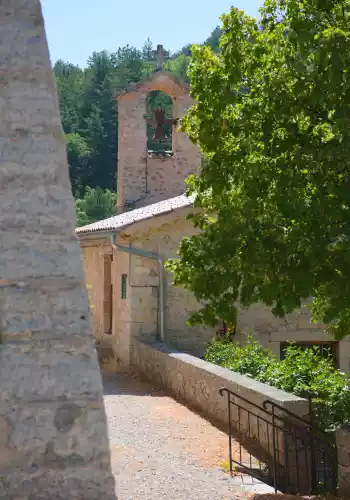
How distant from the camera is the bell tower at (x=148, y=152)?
1794 cm

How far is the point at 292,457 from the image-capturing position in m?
7.67

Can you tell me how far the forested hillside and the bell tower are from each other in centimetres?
2243

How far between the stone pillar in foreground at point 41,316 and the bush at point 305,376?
5059 mm

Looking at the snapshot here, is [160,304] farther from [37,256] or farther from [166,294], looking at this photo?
[37,256]

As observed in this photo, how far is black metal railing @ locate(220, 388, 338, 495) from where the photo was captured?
7.46 meters

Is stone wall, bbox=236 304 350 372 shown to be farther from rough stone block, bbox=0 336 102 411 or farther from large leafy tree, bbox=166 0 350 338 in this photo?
rough stone block, bbox=0 336 102 411

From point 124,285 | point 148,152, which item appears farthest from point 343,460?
point 148,152

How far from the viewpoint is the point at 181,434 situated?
9352mm

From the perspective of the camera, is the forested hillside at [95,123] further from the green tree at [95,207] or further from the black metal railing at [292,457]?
the black metal railing at [292,457]

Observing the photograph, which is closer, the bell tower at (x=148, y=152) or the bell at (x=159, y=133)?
the bell tower at (x=148, y=152)

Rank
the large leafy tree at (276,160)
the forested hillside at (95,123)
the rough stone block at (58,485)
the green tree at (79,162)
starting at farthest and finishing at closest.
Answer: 1. the green tree at (79,162)
2. the forested hillside at (95,123)
3. the large leafy tree at (276,160)
4. the rough stone block at (58,485)

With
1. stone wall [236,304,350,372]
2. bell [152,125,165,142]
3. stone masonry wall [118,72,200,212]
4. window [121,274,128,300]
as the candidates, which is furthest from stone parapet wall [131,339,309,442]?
bell [152,125,165,142]

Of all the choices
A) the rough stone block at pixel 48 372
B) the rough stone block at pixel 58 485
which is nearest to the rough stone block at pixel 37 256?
the rough stone block at pixel 48 372

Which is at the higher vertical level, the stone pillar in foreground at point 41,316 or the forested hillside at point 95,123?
the forested hillside at point 95,123
